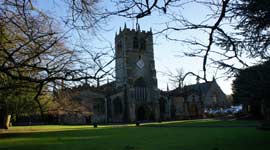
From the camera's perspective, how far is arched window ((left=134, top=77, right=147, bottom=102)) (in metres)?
72.6

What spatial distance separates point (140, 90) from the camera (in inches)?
2894

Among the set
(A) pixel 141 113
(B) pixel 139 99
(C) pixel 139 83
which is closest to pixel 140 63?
(C) pixel 139 83

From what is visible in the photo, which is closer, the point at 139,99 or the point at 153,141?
the point at 153,141

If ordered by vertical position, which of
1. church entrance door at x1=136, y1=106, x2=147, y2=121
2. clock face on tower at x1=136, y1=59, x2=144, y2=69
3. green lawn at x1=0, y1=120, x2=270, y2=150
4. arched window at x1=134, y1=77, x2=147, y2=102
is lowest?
green lawn at x1=0, y1=120, x2=270, y2=150

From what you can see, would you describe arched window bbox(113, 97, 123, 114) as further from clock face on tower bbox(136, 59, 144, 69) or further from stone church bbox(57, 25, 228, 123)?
clock face on tower bbox(136, 59, 144, 69)

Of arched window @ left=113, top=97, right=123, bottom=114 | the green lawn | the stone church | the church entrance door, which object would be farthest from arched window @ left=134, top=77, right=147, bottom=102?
the green lawn

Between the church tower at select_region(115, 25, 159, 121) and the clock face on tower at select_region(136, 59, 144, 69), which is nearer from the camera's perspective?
the church tower at select_region(115, 25, 159, 121)

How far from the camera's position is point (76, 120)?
66.2 meters

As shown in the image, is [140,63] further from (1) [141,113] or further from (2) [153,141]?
(2) [153,141]

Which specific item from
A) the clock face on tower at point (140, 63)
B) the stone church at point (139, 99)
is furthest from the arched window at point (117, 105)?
the clock face on tower at point (140, 63)

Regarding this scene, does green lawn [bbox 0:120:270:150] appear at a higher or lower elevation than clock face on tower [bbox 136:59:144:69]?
lower

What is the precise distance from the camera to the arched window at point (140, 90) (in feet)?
238

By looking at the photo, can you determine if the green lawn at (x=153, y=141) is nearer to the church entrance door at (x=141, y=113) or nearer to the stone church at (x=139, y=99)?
the stone church at (x=139, y=99)

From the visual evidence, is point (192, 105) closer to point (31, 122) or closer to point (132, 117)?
point (132, 117)
